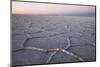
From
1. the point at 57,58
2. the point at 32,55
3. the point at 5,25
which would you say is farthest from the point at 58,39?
the point at 5,25

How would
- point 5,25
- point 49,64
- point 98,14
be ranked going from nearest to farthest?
point 5,25
point 49,64
point 98,14

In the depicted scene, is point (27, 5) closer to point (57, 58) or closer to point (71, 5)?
point (71, 5)

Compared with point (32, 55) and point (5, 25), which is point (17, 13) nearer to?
point (5, 25)

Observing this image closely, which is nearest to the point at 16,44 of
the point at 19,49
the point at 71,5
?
the point at 19,49

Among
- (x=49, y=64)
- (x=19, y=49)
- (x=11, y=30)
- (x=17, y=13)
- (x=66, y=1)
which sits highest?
(x=66, y=1)

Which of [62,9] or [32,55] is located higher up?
[62,9]

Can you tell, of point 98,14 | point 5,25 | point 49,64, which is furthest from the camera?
point 98,14

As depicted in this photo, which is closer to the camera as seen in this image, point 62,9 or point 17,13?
point 17,13
